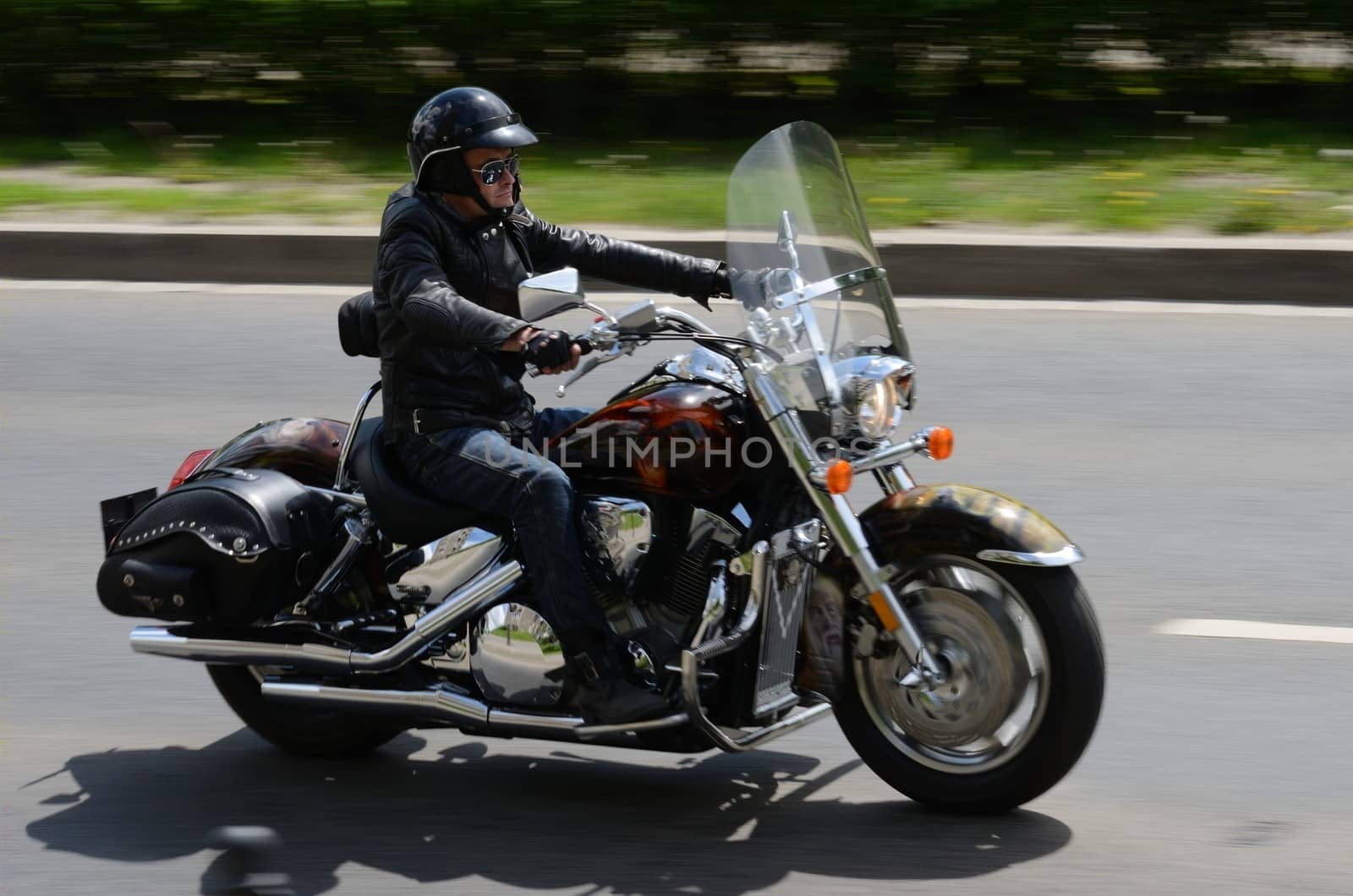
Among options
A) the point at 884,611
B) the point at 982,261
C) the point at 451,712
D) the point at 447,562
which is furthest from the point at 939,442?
the point at 982,261

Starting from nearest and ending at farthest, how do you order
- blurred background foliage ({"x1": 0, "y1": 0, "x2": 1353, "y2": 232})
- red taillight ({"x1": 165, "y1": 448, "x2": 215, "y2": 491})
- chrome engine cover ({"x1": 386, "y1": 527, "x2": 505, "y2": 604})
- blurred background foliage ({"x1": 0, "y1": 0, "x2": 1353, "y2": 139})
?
chrome engine cover ({"x1": 386, "y1": 527, "x2": 505, "y2": 604})
red taillight ({"x1": 165, "y1": 448, "x2": 215, "y2": 491})
blurred background foliage ({"x1": 0, "y1": 0, "x2": 1353, "y2": 232})
blurred background foliage ({"x1": 0, "y1": 0, "x2": 1353, "y2": 139})

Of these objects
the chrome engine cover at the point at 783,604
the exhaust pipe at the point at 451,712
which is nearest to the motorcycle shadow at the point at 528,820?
the exhaust pipe at the point at 451,712

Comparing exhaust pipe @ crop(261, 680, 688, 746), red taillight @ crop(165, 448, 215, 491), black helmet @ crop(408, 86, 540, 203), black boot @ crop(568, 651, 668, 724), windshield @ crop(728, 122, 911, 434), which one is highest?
black helmet @ crop(408, 86, 540, 203)

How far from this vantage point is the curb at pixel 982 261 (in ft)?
28.7

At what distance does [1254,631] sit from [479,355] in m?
2.49

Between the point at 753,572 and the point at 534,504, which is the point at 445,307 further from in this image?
the point at 753,572

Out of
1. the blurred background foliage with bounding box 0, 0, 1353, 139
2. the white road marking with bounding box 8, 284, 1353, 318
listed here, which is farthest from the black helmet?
the blurred background foliage with bounding box 0, 0, 1353, 139

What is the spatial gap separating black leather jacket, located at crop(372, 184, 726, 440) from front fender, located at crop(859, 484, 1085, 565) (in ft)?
3.02

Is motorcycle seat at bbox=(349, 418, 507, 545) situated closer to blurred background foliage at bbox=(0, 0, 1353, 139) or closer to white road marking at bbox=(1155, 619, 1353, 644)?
white road marking at bbox=(1155, 619, 1353, 644)

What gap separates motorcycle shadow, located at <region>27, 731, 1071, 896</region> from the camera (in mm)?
4090

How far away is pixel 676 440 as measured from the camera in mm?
4160

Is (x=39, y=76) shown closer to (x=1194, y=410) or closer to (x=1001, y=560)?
(x=1194, y=410)

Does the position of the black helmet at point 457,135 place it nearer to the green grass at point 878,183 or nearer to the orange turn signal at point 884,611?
the orange turn signal at point 884,611

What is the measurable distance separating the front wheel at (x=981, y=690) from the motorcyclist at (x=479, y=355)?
1.79 feet
